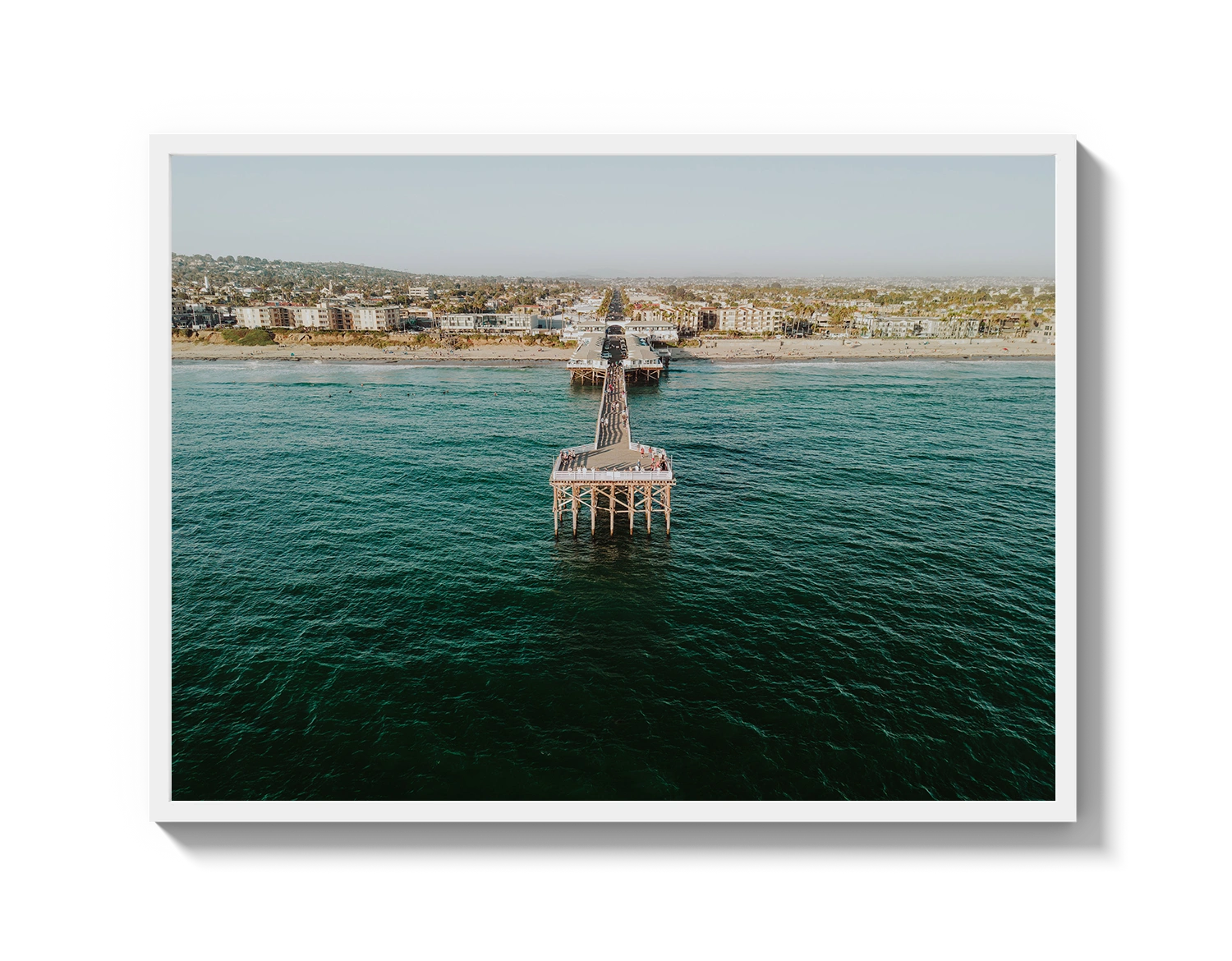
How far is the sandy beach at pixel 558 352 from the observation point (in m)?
111

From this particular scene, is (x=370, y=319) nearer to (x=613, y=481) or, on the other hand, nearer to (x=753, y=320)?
(x=753, y=320)

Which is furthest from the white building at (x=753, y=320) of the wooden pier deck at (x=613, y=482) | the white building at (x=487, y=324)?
the wooden pier deck at (x=613, y=482)

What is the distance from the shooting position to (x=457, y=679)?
1160 inches

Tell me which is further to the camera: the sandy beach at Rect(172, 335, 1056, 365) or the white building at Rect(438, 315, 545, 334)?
the white building at Rect(438, 315, 545, 334)

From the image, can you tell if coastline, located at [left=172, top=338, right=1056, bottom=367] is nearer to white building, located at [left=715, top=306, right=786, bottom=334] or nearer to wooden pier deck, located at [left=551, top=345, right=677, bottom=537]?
white building, located at [left=715, top=306, right=786, bottom=334]

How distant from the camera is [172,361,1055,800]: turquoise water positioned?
2517cm

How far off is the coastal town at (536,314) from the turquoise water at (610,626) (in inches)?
1932

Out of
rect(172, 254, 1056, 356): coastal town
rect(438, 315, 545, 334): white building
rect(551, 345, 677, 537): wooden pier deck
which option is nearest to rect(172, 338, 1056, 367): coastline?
rect(172, 254, 1056, 356): coastal town

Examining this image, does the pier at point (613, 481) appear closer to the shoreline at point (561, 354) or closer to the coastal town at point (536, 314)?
the coastal town at point (536, 314)

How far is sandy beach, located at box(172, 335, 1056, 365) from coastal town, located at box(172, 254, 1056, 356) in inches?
23.2
